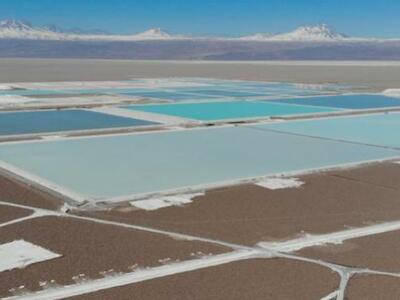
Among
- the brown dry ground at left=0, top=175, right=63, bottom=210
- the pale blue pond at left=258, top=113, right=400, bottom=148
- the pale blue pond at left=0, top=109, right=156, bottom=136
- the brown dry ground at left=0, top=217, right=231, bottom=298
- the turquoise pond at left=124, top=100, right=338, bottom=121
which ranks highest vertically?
the pale blue pond at left=0, top=109, right=156, bottom=136

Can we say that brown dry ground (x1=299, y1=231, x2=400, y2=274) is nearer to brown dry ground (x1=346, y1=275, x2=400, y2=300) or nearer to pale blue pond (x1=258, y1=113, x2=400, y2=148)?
brown dry ground (x1=346, y1=275, x2=400, y2=300)

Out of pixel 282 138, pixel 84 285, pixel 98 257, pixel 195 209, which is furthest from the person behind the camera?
pixel 282 138

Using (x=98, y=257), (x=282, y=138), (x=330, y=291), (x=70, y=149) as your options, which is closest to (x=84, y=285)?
(x=98, y=257)

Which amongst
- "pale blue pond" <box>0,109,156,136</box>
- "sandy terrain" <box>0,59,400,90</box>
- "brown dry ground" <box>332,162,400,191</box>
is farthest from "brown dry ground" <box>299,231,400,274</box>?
"sandy terrain" <box>0,59,400,90</box>

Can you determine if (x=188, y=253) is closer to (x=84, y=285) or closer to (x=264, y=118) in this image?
(x=84, y=285)

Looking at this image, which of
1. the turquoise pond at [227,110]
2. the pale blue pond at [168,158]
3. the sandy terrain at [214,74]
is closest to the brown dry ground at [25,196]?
the pale blue pond at [168,158]

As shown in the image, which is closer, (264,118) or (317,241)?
(317,241)
